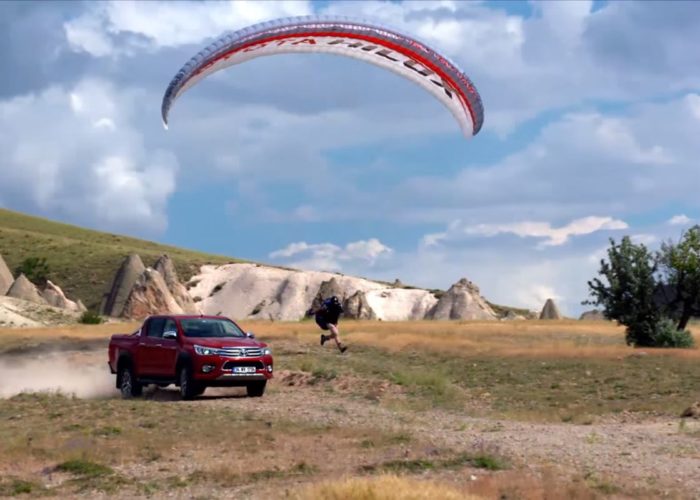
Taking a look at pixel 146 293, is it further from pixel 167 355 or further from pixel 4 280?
pixel 167 355

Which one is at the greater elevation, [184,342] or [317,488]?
[184,342]

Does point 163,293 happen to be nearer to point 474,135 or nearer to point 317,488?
point 474,135

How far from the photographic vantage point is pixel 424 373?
2850 centimetres

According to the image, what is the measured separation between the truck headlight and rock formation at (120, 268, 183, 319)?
5028 cm

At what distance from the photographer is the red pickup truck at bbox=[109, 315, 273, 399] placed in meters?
23.8

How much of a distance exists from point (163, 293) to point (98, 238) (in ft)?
272

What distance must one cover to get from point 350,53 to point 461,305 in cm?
5660

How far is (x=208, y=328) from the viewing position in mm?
25375

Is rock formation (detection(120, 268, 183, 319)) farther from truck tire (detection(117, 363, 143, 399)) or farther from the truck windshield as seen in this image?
the truck windshield

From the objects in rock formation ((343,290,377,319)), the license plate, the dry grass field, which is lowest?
the dry grass field

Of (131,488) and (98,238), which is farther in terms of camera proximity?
(98,238)

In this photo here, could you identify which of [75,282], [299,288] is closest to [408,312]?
[299,288]

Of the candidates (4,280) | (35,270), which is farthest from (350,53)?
(35,270)

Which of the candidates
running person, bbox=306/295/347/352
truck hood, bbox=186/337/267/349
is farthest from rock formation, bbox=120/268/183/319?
truck hood, bbox=186/337/267/349
